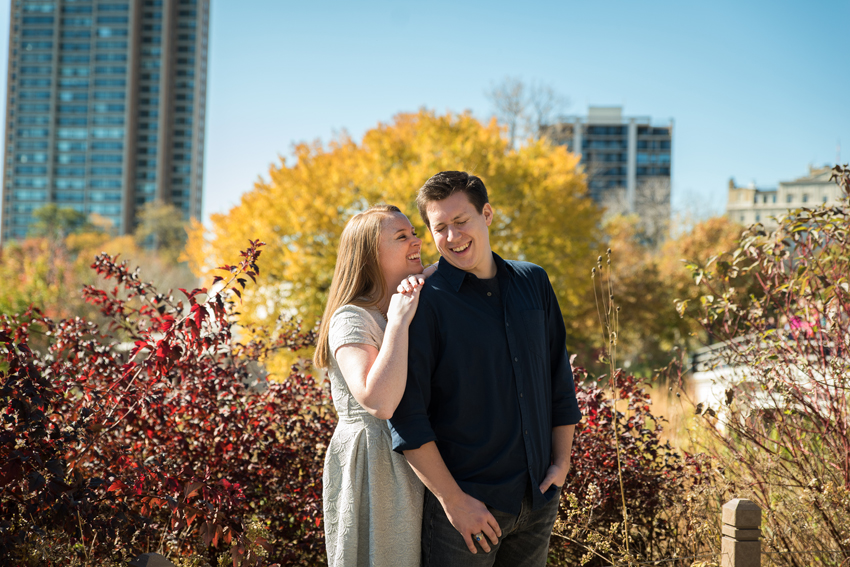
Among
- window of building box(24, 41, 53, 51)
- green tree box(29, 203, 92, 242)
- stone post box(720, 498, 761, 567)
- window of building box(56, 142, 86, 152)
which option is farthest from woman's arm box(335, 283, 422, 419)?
window of building box(24, 41, 53, 51)

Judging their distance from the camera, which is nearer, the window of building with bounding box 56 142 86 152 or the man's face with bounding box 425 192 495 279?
the man's face with bounding box 425 192 495 279

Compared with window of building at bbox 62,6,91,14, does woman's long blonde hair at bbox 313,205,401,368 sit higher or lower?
lower

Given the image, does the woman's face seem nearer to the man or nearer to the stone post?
the man

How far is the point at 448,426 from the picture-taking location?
1988 millimetres

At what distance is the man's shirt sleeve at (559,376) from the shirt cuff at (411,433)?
57 cm

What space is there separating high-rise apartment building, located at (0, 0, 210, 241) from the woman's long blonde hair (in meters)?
105

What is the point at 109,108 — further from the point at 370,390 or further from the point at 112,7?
the point at 370,390

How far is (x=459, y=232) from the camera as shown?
2133 millimetres

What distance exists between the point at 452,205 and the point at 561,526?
1529 millimetres

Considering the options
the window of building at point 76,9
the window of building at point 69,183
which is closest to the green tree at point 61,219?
the window of building at point 69,183

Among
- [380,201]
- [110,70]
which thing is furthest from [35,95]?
[380,201]

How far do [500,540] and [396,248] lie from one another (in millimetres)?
998

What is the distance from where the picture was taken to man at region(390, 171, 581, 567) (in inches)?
Result: 75.4

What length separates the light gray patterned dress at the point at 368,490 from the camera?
2.01 meters
